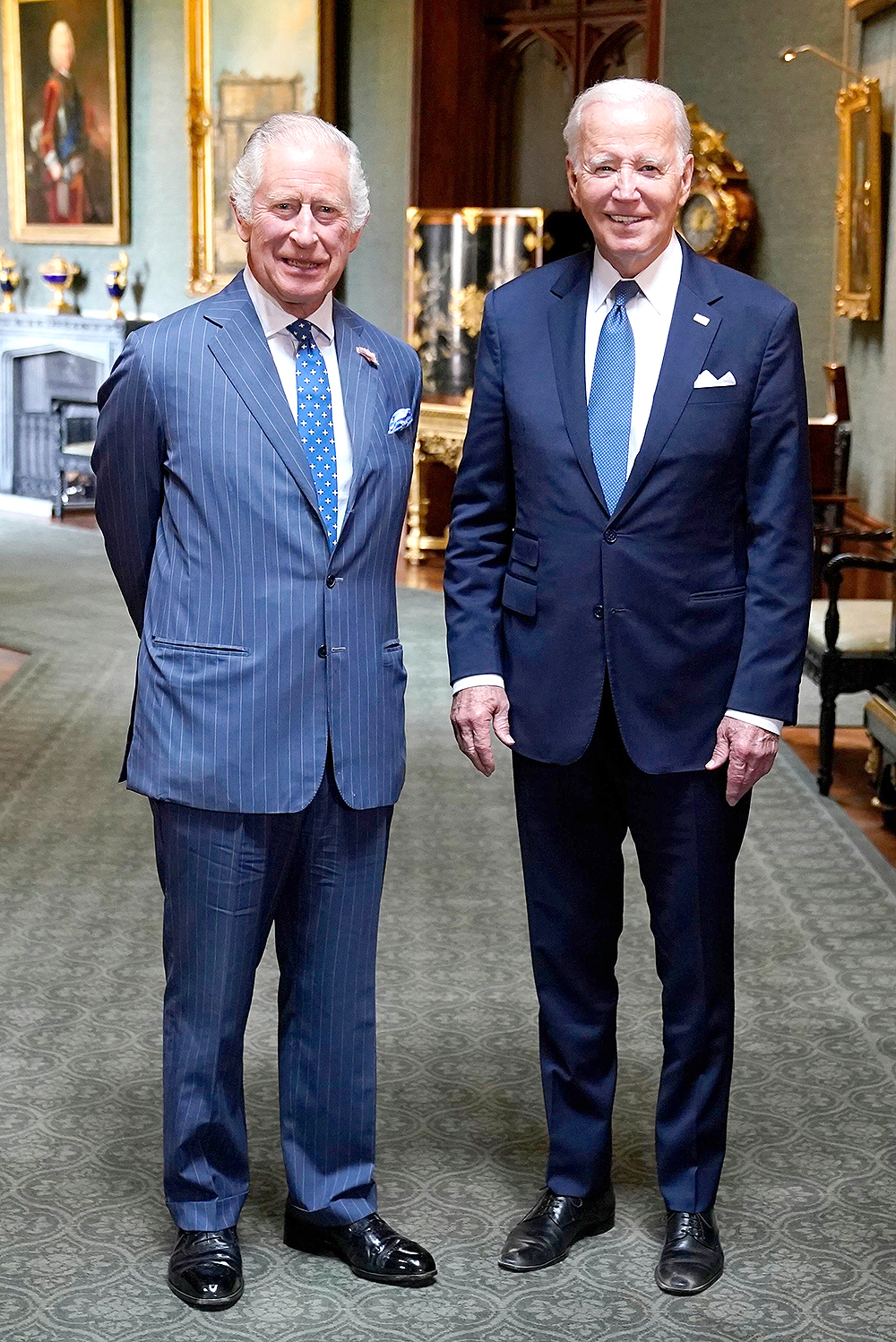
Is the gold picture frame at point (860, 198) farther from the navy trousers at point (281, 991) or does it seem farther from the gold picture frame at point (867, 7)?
the navy trousers at point (281, 991)

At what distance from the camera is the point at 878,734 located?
568cm

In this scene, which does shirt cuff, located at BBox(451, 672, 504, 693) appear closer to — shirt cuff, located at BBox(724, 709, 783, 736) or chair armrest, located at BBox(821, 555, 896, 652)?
shirt cuff, located at BBox(724, 709, 783, 736)

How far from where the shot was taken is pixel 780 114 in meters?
9.17

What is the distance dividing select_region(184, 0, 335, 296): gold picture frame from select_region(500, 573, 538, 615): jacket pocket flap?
9.62 m

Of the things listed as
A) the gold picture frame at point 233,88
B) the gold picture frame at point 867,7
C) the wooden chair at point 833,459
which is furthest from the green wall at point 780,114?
the gold picture frame at point 233,88

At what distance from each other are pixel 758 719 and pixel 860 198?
5976 millimetres

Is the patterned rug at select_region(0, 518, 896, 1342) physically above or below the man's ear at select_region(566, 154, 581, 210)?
below

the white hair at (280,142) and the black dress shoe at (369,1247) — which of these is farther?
the black dress shoe at (369,1247)

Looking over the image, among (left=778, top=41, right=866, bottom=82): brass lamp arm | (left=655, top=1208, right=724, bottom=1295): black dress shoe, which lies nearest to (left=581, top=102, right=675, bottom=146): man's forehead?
(left=655, top=1208, right=724, bottom=1295): black dress shoe

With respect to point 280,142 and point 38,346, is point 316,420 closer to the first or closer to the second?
point 280,142

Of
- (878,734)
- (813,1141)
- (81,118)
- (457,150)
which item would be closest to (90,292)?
(81,118)

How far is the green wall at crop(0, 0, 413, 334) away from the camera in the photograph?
1173 cm

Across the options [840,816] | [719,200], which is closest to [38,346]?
[719,200]

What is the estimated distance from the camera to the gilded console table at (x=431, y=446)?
10.2 metres
